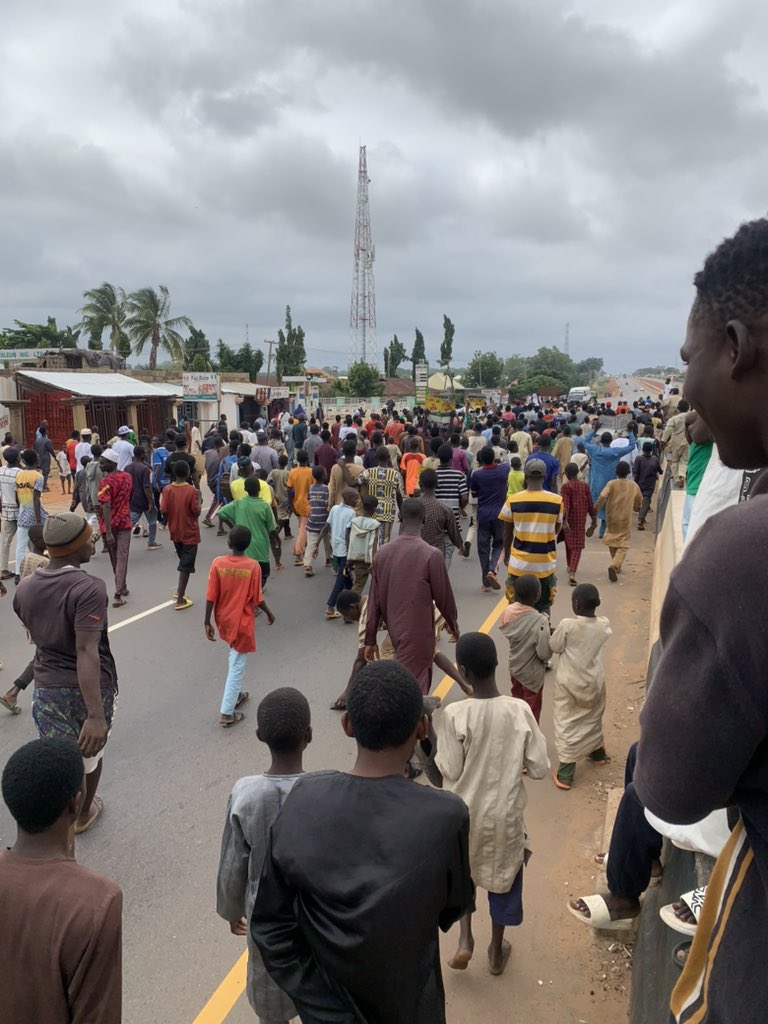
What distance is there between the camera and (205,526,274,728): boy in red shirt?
5574 millimetres

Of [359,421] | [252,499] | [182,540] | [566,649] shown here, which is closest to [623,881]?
[566,649]

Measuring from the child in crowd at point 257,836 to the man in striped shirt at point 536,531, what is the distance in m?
4.28

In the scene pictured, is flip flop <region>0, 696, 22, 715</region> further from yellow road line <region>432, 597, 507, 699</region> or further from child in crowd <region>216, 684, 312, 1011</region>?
child in crowd <region>216, 684, 312, 1011</region>

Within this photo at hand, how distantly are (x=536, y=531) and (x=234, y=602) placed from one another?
9.47 ft

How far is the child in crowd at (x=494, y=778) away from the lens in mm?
3217

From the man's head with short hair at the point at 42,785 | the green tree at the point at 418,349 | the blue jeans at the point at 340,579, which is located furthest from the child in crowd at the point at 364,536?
the green tree at the point at 418,349

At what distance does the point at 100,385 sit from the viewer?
2573cm

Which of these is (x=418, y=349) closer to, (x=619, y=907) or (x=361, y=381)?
(x=361, y=381)

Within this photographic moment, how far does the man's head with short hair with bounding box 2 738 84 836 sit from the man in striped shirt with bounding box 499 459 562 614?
493 cm

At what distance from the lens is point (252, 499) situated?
301 inches

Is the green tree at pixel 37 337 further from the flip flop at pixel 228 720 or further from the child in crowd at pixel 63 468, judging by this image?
the flip flop at pixel 228 720

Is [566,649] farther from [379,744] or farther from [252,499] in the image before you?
[252,499]

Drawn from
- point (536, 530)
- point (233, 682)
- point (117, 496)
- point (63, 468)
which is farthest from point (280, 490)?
point (63, 468)

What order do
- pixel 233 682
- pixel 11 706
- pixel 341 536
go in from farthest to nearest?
pixel 341 536
pixel 11 706
pixel 233 682
